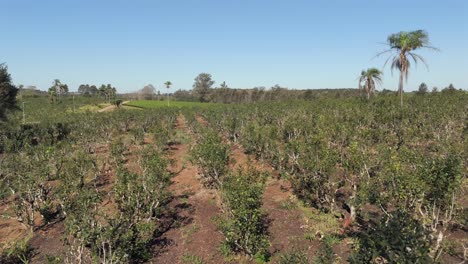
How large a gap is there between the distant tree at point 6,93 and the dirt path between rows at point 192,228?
30.2m

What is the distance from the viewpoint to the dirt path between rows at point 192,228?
14086 millimetres

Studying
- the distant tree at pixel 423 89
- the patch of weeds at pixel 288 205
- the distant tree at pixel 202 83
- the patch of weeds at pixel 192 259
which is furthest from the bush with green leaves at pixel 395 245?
the distant tree at pixel 202 83

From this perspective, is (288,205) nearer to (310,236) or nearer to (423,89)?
(310,236)

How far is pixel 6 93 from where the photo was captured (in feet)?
138

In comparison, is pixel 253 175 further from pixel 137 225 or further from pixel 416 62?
pixel 416 62

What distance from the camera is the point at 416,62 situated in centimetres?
3403

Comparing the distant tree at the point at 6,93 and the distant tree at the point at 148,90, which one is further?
the distant tree at the point at 148,90

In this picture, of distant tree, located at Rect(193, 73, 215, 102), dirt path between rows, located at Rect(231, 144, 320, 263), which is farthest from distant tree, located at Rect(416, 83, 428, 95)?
distant tree, located at Rect(193, 73, 215, 102)

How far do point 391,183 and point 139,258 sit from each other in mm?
10276

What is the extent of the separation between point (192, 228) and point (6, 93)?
38.0 m

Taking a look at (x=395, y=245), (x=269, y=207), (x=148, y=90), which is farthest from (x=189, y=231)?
(x=148, y=90)

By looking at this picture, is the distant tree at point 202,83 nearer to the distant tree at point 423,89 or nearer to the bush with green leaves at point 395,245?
the distant tree at point 423,89

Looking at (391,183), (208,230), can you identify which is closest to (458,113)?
(391,183)

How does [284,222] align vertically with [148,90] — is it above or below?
below
